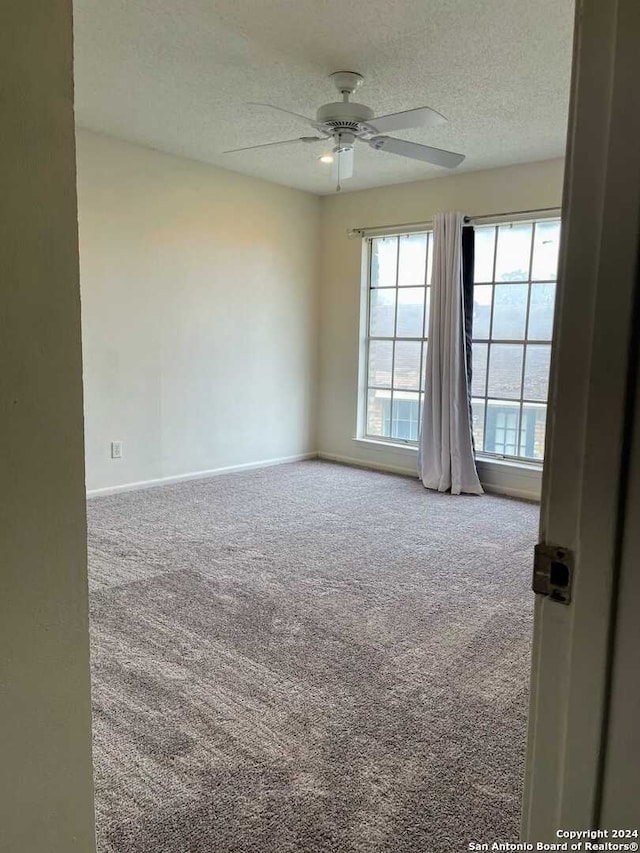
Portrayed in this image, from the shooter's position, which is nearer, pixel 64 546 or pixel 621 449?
pixel 621 449

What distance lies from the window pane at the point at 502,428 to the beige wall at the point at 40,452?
14.7ft

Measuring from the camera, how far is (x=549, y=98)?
3408 mm

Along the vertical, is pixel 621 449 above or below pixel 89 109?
below

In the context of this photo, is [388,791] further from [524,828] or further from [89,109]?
[89,109]

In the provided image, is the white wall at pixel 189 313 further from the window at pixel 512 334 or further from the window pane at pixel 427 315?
the window at pixel 512 334

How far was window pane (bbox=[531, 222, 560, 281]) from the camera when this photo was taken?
188 inches

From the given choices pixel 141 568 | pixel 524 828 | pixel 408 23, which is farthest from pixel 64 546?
pixel 408 23

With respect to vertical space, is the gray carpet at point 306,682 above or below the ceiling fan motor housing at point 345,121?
below

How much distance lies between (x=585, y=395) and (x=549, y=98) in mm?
3423

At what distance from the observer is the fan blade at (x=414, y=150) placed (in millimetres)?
3349

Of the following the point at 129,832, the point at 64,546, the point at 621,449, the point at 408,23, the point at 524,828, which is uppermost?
the point at 408,23

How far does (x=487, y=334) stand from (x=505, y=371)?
0.35 meters

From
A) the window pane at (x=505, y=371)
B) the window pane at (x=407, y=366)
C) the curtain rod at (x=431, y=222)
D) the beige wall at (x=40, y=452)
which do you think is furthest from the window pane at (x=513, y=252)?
the beige wall at (x=40, y=452)

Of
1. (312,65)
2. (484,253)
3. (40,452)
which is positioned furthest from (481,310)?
(40,452)
